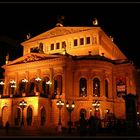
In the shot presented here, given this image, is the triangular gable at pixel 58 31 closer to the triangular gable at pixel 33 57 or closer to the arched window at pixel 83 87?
the triangular gable at pixel 33 57

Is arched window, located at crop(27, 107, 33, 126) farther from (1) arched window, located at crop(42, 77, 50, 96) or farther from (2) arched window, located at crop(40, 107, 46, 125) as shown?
(1) arched window, located at crop(42, 77, 50, 96)

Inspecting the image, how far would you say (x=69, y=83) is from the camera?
2019 inches

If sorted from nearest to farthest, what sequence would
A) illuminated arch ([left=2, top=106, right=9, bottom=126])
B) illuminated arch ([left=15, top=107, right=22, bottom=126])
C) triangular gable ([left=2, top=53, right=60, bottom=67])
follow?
illuminated arch ([left=15, top=107, right=22, bottom=126]) < illuminated arch ([left=2, top=106, right=9, bottom=126]) < triangular gable ([left=2, top=53, right=60, bottom=67])

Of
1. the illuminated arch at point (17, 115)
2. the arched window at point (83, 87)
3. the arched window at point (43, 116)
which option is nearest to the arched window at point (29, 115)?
the arched window at point (43, 116)

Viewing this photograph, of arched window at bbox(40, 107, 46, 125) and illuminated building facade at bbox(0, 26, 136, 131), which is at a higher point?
illuminated building facade at bbox(0, 26, 136, 131)

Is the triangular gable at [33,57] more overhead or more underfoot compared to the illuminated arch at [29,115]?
more overhead

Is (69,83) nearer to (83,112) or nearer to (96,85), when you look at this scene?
(96,85)

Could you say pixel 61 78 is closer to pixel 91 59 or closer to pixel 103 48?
pixel 91 59

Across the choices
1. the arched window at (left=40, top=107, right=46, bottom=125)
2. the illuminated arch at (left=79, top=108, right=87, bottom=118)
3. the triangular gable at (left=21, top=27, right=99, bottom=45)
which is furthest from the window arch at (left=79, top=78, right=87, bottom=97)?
the triangular gable at (left=21, top=27, right=99, bottom=45)

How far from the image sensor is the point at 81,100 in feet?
167

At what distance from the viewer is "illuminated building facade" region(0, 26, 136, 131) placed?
48.7 meters

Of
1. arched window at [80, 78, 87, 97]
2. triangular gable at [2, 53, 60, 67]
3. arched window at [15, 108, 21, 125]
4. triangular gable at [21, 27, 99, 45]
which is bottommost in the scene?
arched window at [15, 108, 21, 125]

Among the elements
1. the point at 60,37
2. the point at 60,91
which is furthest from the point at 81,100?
the point at 60,37

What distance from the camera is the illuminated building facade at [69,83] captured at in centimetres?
4869
